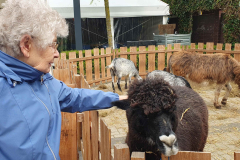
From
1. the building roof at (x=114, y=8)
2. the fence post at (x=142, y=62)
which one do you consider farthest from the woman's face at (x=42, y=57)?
the building roof at (x=114, y=8)

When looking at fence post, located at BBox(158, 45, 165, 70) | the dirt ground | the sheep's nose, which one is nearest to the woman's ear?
the sheep's nose

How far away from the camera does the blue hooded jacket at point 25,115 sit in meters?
1.25

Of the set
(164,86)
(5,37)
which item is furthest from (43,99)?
(164,86)

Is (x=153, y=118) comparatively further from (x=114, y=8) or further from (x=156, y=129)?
(x=114, y=8)

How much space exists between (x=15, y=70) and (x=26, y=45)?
7.5 inches

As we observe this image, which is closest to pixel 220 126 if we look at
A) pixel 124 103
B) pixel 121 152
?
pixel 124 103

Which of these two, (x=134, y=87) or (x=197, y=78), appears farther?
(x=197, y=78)

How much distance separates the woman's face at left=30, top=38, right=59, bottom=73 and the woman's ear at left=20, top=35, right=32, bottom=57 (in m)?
0.04

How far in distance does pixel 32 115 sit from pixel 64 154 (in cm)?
167

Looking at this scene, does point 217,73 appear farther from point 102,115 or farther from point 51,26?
point 51,26

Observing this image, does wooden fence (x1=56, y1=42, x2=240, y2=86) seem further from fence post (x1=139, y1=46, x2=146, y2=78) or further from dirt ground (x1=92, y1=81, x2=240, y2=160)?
dirt ground (x1=92, y1=81, x2=240, y2=160)

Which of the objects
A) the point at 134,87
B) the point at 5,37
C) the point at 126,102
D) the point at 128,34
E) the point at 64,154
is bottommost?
the point at 64,154

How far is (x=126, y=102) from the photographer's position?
78.3 inches

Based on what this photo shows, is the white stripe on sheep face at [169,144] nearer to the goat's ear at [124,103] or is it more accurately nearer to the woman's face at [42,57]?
the goat's ear at [124,103]
